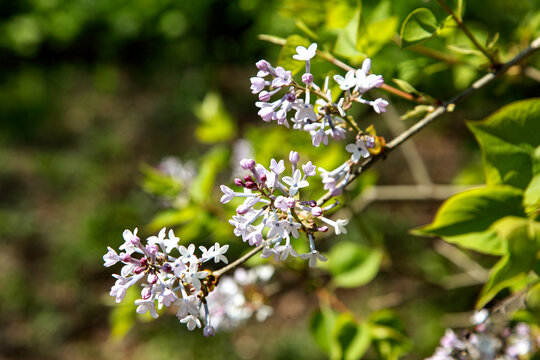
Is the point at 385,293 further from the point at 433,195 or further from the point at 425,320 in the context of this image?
the point at 433,195

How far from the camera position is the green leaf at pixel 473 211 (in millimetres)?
1033

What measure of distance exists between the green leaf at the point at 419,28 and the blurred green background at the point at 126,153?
102 cm

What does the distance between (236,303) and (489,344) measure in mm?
830

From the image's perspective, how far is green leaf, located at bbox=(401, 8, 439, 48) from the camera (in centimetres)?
107

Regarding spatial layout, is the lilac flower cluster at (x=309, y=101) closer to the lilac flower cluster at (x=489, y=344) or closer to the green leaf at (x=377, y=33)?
the green leaf at (x=377, y=33)

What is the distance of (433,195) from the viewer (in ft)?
7.03

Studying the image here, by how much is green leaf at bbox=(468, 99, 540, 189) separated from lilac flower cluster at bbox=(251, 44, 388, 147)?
11.9 inches

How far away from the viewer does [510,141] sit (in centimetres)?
109

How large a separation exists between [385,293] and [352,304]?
10.1 inches

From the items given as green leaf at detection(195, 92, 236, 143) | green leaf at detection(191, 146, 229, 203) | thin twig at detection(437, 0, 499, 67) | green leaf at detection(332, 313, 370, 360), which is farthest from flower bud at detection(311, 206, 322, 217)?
green leaf at detection(195, 92, 236, 143)

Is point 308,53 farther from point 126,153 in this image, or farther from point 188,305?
point 126,153

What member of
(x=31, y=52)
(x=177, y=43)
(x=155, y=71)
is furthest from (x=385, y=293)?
(x=31, y=52)

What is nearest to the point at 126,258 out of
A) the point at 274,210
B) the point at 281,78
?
the point at 274,210

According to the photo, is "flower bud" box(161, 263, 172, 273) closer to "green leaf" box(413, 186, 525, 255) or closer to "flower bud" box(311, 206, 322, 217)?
"flower bud" box(311, 206, 322, 217)
